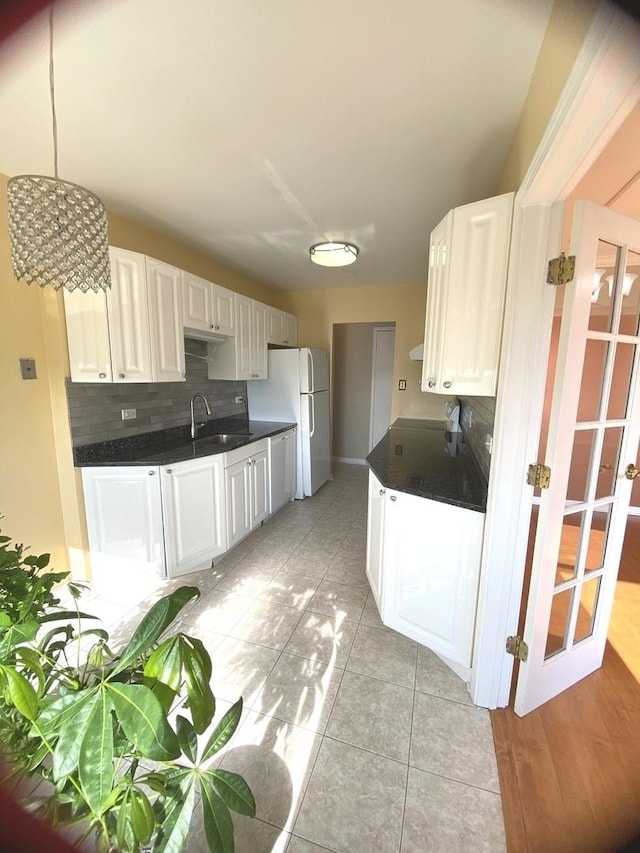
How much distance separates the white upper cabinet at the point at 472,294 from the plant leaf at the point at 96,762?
149cm

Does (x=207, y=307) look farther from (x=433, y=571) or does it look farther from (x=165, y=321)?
(x=433, y=571)

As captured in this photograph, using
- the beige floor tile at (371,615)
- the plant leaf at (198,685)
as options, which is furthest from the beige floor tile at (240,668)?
the plant leaf at (198,685)

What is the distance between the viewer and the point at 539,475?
1249 millimetres

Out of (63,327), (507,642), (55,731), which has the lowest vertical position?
(507,642)

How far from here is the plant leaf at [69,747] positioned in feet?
1.73

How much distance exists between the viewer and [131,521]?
2.21m

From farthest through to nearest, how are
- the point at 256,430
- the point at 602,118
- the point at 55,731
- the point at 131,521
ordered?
the point at 256,430 → the point at 131,521 → the point at 602,118 → the point at 55,731

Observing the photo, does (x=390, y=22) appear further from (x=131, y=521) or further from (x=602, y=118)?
(x=131, y=521)

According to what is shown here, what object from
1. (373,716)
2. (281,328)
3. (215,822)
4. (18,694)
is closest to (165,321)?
(281,328)

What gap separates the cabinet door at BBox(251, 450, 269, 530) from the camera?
2918 mm

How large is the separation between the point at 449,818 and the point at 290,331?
13.1ft

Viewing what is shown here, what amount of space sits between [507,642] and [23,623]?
1664mm

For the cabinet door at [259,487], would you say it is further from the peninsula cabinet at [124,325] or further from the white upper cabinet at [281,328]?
the white upper cabinet at [281,328]

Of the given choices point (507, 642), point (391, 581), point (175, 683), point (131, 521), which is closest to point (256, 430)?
point (131, 521)
